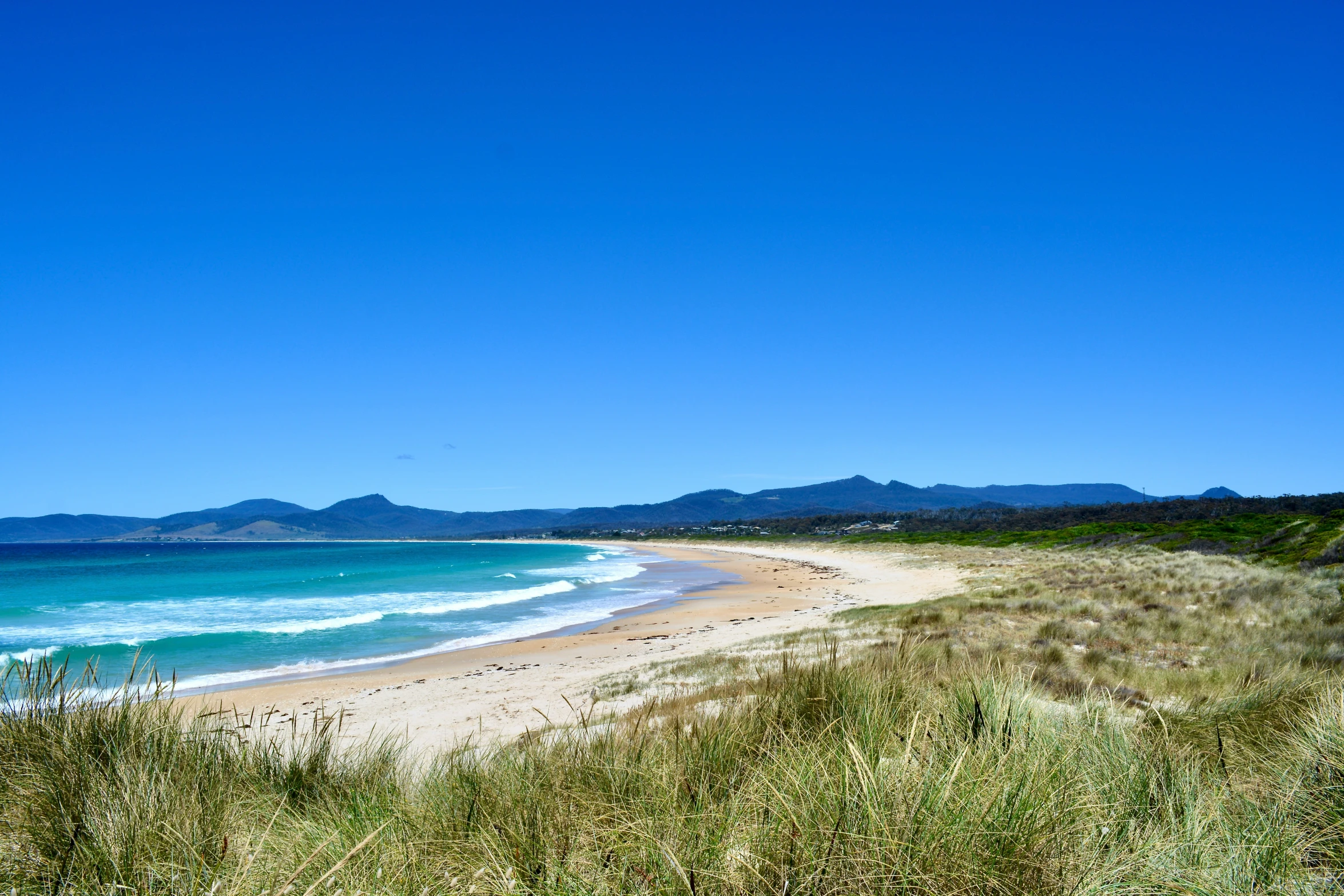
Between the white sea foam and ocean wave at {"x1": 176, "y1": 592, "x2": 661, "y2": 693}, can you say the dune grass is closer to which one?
ocean wave at {"x1": 176, "y1": 592, "x2": 661, "y2": 693}

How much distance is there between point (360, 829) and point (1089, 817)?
9.97ft

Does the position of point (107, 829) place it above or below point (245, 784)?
above

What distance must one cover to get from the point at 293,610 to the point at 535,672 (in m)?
21.3

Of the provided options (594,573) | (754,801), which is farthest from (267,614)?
(754,801)

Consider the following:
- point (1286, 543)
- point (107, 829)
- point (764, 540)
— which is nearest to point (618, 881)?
point (107, 829)

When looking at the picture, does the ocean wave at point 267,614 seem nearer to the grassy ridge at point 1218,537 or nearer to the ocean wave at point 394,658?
the ocean wave at point 394,658

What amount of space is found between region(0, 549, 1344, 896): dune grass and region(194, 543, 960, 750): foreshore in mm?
639

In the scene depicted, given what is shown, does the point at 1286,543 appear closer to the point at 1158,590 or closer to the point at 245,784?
the point at 1158,590

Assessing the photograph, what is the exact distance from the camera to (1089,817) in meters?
2.94

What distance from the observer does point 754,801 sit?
302 cm

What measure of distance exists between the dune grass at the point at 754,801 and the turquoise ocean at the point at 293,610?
1.06 metres

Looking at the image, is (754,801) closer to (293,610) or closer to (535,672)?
(535,672)

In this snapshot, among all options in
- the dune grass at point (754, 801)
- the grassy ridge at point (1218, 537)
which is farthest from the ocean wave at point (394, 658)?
the grassy ridge at point (1218, 537)

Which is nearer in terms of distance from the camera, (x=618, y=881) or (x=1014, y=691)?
(x=618, y=881)
